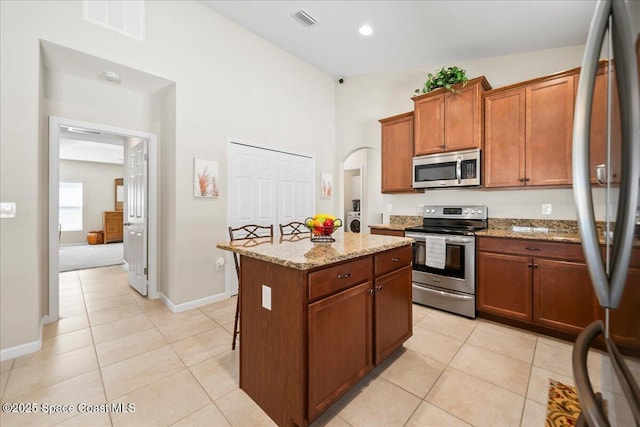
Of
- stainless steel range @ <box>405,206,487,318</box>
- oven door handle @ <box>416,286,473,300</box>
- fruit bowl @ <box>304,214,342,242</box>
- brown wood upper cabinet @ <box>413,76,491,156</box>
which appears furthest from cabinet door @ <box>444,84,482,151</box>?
fruit bowl @ <box>304,214,342,242</box>

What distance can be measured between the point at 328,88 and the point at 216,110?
2434 millimetres

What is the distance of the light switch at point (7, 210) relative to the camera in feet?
7.17

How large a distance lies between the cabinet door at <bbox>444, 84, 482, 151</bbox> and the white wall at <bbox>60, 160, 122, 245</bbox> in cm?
1060

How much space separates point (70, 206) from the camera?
28.6ft

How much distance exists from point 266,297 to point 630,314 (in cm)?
145

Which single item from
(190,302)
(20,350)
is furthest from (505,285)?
(20,350)

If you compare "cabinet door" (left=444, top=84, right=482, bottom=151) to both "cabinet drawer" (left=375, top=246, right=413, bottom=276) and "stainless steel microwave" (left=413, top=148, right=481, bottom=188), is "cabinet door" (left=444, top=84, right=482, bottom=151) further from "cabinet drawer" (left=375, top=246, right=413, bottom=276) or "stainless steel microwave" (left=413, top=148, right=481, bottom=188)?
"cabinet drawer" (left=375, top=246, right=413, bottom=276)

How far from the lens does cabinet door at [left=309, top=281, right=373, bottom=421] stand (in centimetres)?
146

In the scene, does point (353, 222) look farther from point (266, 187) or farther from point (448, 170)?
point (448, 170)

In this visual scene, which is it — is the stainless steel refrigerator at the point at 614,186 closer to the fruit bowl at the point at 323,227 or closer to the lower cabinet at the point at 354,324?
the lower cabinet at the point at 354,324

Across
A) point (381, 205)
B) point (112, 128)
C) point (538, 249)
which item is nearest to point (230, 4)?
point (112, 128)

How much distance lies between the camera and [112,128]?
3.26 meters

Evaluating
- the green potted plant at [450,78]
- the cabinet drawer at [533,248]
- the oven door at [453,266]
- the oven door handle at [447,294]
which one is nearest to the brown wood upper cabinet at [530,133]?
the green potted plant at [450,78]

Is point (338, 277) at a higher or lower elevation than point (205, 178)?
lower
